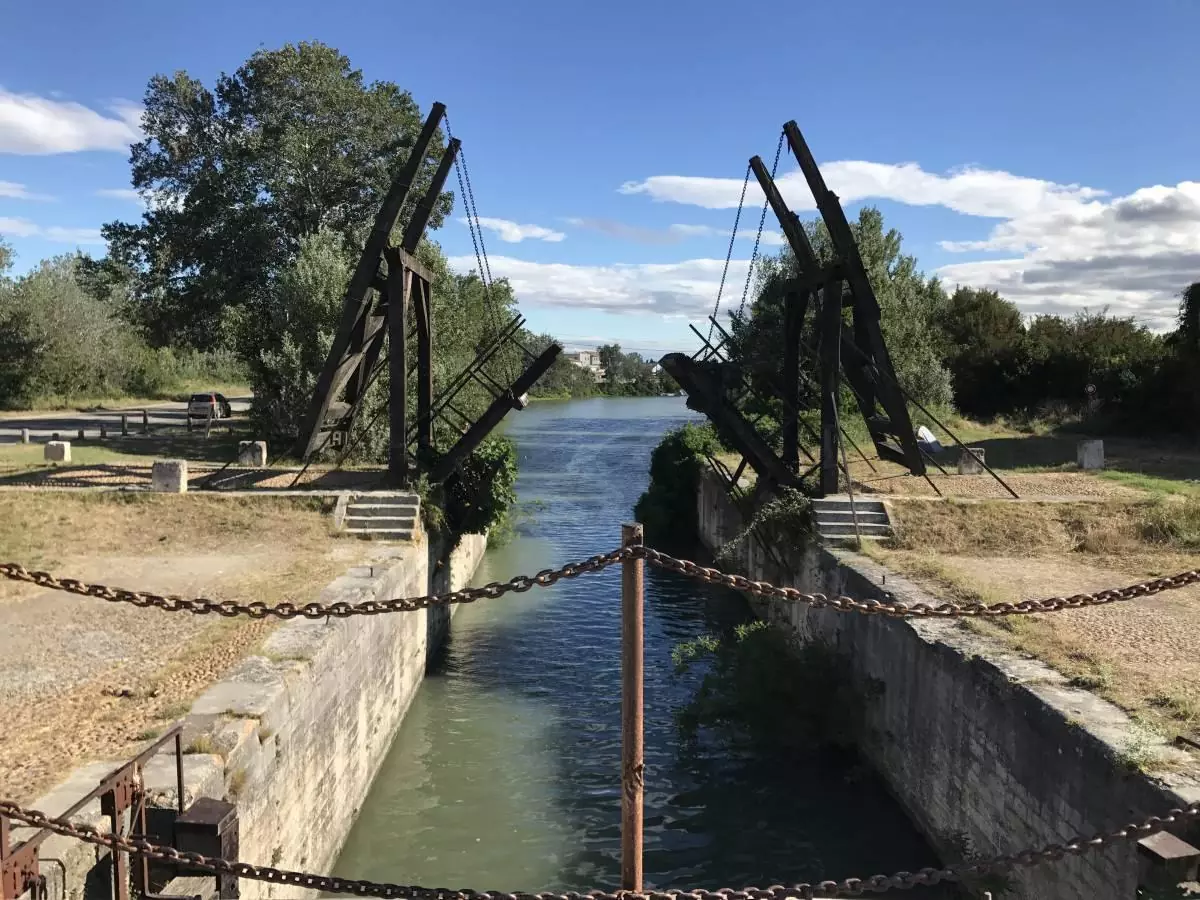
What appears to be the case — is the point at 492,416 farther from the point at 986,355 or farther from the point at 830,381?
the point at 986,355

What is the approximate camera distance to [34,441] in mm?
27109

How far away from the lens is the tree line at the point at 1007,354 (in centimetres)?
3102

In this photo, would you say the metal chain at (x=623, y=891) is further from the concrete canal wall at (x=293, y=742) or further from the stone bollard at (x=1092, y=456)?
the stone bollard at (x=1092, y=456)

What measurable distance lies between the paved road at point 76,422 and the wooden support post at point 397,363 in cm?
1634

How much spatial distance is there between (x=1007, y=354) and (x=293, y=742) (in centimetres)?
3891

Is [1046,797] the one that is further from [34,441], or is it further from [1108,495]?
[34,441]

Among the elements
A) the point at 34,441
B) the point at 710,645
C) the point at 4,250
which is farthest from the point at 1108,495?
the point at 4,250

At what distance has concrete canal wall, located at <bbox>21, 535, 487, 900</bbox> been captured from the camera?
236 inches

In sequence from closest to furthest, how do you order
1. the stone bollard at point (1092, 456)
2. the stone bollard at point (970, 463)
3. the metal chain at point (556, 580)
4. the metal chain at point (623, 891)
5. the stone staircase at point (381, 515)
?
the metal chain at point (623, 891) → the metal chain at point (556, 580) → the stone staircase at point (381, 515) → the stone bollard at point (970, 463) → the stone bollard at point (1092, 456)

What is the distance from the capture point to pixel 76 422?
3431 cm

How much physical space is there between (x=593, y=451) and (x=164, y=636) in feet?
131

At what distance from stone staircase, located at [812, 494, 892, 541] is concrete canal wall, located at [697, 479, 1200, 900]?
237cm

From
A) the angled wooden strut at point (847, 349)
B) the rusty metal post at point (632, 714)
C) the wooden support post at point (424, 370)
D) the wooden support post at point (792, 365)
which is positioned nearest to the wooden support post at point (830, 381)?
the angled wooden strut at point (847, 349)

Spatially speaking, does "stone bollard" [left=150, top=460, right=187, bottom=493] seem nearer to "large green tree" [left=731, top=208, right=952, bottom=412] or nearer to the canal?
the canal
